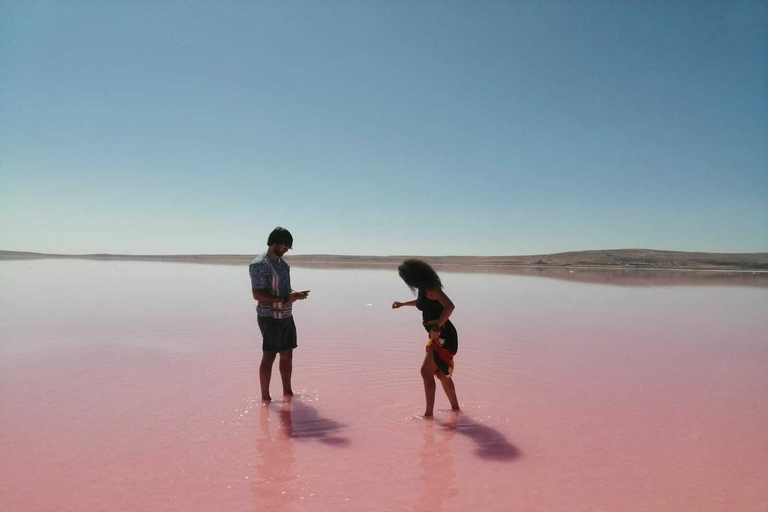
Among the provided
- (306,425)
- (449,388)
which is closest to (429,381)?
(449,388)

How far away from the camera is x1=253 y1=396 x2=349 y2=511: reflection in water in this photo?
3033 millimetres

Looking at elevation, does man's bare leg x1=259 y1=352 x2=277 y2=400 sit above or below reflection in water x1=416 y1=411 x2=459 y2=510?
above

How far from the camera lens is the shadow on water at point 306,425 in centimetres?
400

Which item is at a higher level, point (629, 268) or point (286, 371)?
point (629, 268)

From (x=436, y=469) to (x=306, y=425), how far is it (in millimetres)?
1343

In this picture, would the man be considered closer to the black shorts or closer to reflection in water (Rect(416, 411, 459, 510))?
the black shorts

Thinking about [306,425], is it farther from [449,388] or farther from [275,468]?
[449,388]

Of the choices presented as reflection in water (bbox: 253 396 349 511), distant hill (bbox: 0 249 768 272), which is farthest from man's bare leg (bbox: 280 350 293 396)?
distant hill (bbox: 0 249 768 272)

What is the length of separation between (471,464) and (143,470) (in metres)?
2.23

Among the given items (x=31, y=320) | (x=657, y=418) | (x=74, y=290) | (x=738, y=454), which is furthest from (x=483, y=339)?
(x=74, y=290)

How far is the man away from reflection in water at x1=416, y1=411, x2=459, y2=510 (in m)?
1.67

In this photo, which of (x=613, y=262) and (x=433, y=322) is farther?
(x=613, y=262)

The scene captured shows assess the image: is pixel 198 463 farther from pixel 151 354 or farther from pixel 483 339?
pixel 483 339

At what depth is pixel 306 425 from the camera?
14.2 ft
